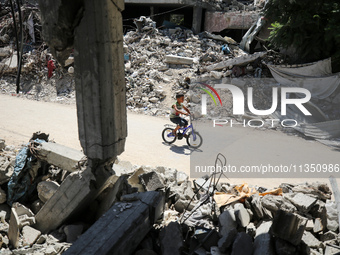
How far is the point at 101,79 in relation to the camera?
135 inches

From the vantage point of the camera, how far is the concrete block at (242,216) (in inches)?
152

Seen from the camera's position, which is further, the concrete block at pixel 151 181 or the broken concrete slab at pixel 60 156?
the broken concrete slab at pixel 60 156

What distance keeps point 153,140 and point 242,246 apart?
5.72 metres

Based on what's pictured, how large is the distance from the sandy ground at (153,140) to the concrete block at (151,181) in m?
2.30

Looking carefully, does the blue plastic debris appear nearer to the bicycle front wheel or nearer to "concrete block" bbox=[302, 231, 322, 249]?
the bicycle front wheel

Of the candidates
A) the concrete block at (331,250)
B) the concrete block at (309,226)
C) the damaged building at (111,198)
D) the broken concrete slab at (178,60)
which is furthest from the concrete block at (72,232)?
the broken concrete slab at (178,60)

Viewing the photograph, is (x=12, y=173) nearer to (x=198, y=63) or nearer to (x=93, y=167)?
(x=93, y=167)

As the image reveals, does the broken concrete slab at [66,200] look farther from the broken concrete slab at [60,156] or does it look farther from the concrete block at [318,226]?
the concrete block at [318,226]

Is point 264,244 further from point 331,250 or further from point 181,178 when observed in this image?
point 181,178

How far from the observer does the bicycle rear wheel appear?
8.51m

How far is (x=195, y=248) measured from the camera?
140 inches

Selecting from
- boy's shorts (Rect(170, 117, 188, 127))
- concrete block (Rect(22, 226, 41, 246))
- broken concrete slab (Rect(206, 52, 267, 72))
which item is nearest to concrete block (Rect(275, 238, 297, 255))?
concrete block (Rect(22, 226, 41, 246))

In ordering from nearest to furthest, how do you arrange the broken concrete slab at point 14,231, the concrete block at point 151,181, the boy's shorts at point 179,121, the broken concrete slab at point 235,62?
1. the broken concrete slab at point 14,231
2. the concrete block at point 151,181
3. the boy's shorts at point 179,121
4. the broken concrete slab at point 235,62

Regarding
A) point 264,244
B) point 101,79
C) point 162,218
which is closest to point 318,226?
point 264,244
